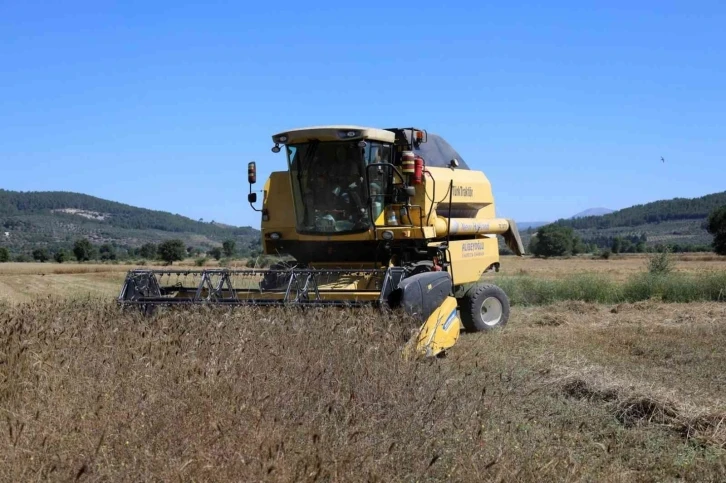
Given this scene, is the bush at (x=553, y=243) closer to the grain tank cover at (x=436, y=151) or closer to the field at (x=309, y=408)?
the grain tank cover at (x=436, y=151)

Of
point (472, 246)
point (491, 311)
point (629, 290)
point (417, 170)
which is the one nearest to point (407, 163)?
point (417, 170)

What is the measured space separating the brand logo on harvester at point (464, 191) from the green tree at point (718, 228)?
50.3m

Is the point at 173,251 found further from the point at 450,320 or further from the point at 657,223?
the point at 657,223

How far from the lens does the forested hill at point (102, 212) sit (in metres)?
128

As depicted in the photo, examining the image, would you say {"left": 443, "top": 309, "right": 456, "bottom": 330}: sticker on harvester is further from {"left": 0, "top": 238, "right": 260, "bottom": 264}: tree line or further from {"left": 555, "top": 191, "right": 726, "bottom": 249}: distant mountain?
{"left": 555, "top": 191, "right": 726, "bottom": 249}: distant mountain

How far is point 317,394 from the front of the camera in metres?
4.52

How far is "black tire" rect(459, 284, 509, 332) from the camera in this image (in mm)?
10883

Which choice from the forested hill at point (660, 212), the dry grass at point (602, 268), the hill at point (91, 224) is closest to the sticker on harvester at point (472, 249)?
the dry grass at point (602, 268)

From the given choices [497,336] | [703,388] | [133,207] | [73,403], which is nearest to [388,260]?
[497,336]

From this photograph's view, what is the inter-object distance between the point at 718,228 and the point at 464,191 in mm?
53165

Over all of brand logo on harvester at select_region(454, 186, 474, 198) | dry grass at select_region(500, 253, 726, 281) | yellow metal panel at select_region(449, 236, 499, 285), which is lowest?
dry grass at select_region(500, 253, 726, 281)

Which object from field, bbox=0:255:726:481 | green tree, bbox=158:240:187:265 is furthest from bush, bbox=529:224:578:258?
field, bbox=0:255:726:481

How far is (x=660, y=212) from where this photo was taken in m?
132

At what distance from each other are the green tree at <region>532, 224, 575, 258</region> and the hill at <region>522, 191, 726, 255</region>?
35637 mm
